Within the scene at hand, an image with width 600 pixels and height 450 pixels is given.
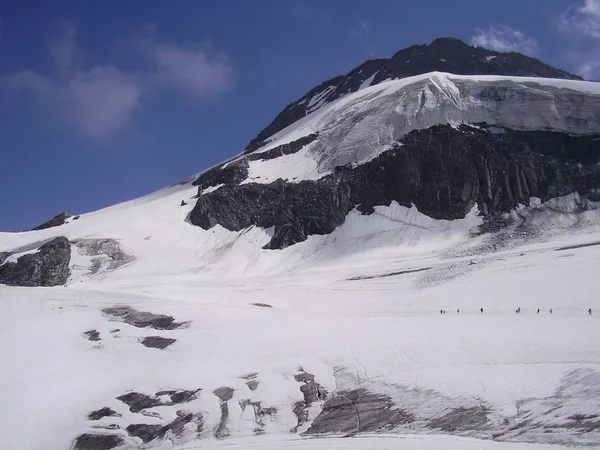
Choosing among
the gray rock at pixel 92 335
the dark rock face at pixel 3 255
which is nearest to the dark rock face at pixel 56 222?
the dark rock face at pixel 3 255

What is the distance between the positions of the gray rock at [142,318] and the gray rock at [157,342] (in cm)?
136

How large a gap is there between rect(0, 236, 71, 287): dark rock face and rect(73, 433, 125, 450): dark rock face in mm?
29306

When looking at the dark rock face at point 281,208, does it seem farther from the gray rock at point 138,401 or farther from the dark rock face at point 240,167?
the gray rock at point 138,401

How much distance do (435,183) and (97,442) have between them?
41.4 meters

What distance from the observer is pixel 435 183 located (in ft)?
166

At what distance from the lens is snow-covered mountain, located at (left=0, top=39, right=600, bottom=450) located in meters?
15.8

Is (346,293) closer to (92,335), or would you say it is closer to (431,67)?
(92,335)

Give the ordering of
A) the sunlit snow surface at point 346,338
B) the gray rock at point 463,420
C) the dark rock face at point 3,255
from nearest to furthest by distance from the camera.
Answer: the gray rock at point 463,420
the sunlit snow surface at point 346,338
the dark rock face at point 3,255

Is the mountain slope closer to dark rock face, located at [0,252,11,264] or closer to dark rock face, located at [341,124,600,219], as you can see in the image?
dark rock face, located at [341,124,600,219]

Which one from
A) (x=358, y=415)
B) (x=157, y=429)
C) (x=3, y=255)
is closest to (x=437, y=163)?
(x=358, y=415)

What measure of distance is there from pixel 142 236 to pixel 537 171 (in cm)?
4029

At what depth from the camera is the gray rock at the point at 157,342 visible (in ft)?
77.5

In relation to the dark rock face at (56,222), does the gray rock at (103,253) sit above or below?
below

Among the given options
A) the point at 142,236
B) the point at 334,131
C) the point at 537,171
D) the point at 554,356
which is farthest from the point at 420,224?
the point at 554,356
